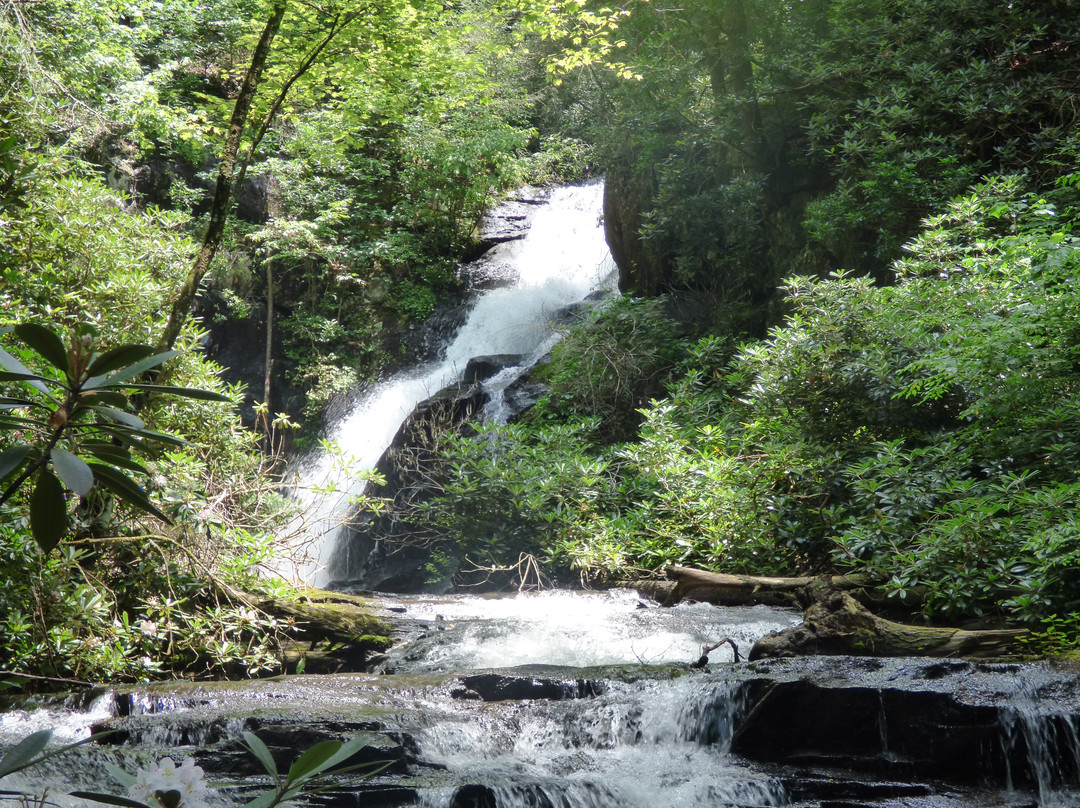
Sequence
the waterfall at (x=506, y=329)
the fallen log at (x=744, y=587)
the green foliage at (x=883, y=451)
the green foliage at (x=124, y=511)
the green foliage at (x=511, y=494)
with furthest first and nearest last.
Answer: the waterfall at (x=506, y=329)
the green foliage at (x=511, y=494)
the fallen log at (x=744, y=587)
the green foliage at (x=883, y=451)
the green foliage at (x=124, y=511)

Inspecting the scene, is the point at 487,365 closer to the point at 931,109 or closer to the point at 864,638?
the point at 931,109

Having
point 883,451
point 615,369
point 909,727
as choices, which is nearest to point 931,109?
point 883,451

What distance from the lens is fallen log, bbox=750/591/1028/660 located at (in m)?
4.68

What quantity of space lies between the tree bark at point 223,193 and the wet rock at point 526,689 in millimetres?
3681

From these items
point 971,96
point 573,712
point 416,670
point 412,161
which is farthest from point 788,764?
point 412,161

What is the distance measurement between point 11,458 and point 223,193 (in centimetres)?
582

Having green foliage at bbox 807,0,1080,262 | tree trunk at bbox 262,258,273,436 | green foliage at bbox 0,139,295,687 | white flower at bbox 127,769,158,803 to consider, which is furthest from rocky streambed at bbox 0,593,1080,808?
tree trunk at bbox 262,258,273,436

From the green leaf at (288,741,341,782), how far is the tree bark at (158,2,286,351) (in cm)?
566

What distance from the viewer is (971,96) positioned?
894 cm

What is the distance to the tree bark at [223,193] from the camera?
244 inches

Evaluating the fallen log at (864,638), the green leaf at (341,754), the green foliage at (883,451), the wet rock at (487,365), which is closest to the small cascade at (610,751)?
the fallen log at (864,638)

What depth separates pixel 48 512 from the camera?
1470mm

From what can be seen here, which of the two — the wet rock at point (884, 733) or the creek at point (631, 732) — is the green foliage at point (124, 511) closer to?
the creek at point (631, 732)

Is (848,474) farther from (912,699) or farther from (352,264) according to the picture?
(352,264)
